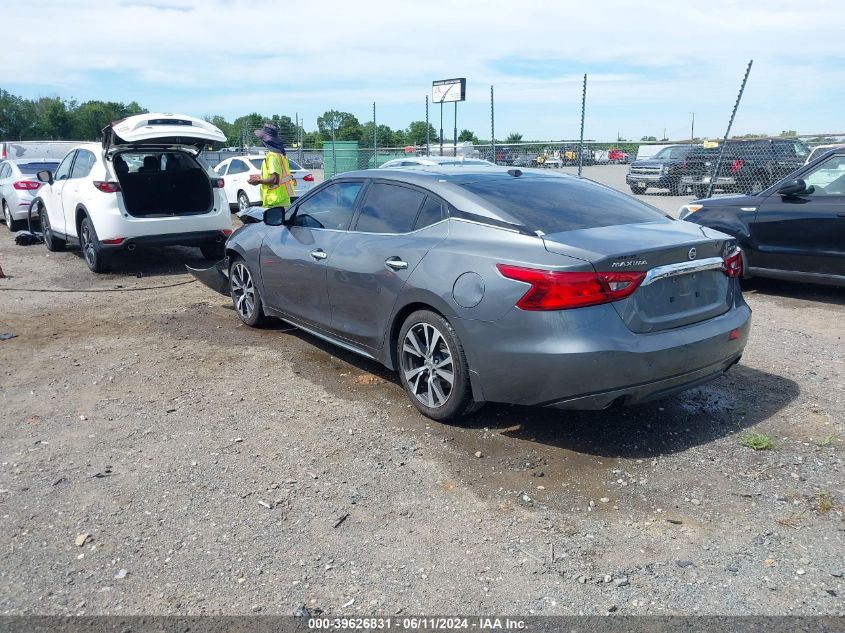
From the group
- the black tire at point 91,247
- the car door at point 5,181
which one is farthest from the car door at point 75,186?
the car door at point 5,181

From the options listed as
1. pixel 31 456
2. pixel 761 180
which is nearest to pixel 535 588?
pixel 31 456

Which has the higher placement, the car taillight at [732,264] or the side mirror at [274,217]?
the side mirror at [274,217]

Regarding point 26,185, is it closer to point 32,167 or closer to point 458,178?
point 32,167

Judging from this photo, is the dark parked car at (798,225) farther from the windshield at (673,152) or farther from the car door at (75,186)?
the windshield at (673,152)

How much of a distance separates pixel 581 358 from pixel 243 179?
1599cm

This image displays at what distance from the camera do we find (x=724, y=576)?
300 centimetres

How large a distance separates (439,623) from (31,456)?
2.71 metres

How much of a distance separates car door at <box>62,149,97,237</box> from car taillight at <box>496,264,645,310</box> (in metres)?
7.80

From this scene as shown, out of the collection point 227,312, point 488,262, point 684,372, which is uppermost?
point 488,262

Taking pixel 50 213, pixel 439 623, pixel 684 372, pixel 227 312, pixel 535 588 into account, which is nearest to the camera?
pixel 439 623

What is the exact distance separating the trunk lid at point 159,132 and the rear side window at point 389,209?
15.3ft

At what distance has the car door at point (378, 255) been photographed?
4652 millimetres

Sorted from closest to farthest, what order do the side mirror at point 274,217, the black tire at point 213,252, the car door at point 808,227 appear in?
the side mirror at point 274,217 → the car door at point 808,227 → the black tire at point 213,252

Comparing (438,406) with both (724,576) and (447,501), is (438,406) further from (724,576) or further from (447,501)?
(724,576)
